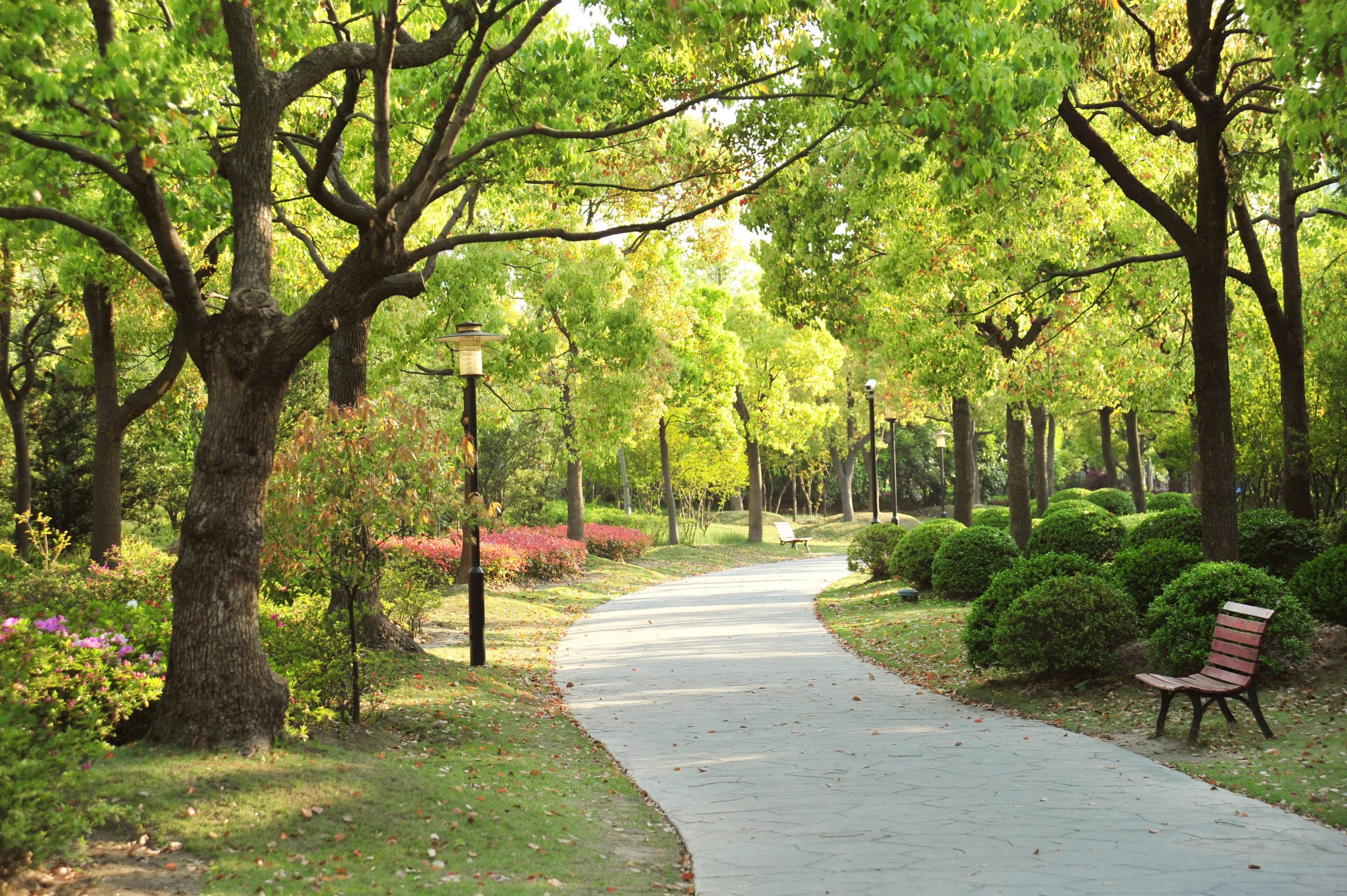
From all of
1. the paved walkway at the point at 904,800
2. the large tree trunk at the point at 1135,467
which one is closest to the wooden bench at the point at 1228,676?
the paved walkway at the point at 904,800

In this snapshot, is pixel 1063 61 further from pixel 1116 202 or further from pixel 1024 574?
pixel 1116 202

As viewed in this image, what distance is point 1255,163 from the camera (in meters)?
12.8

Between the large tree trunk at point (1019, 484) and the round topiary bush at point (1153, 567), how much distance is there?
6.93 m

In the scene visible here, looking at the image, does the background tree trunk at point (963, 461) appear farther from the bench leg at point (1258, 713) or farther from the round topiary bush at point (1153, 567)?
the bench leg at point (1258, 713)

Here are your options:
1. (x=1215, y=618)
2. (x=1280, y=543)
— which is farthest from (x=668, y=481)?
(x=1215, y=618)

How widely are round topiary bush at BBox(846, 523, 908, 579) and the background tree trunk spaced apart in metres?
1.32

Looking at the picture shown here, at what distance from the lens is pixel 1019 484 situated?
1888 cm

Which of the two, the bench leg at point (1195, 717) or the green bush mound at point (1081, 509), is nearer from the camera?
the bench leg at point (1195, 717)

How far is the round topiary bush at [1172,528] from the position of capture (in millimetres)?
13547

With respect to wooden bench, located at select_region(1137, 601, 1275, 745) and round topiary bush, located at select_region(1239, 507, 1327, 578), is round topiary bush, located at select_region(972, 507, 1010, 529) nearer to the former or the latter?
round topiary bush, located at select_region(1239, 507, 1327, 578)

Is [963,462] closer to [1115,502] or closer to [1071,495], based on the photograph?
[1115,502]

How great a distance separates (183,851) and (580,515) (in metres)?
22.0

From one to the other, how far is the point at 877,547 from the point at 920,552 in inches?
102

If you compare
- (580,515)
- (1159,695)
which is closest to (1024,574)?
(1159,695)
